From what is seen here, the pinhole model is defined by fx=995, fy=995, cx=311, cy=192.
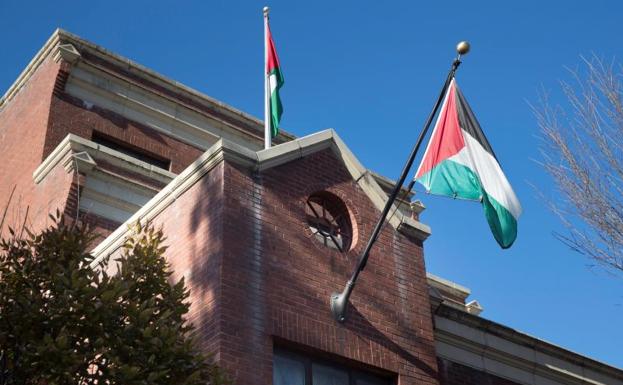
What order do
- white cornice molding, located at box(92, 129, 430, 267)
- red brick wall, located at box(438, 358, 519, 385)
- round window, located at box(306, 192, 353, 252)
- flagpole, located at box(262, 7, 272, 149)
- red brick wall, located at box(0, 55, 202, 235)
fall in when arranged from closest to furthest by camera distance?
white cornice molding, located at box(92, 129, 430, 267) < round window, located at box(306, 192, 353, 252) < red brick wall, located at box(438, 358, 519, 385) < flagpole, located at box(262, 7, 272, 149) < red brick wall, located at box(0, 55, 202, 235)

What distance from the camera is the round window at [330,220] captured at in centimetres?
1514

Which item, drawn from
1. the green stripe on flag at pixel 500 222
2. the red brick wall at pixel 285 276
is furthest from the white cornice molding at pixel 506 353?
the green stripe on flag at pixel 500 222

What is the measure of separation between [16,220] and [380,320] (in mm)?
9530

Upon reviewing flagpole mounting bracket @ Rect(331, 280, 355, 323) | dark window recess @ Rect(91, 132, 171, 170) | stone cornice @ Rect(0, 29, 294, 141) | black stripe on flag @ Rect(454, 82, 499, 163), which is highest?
stone cornice @ Rect(0, 29, 294, 141)

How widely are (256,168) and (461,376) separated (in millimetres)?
5156

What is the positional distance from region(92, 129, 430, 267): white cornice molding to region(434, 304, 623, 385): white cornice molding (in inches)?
68.4

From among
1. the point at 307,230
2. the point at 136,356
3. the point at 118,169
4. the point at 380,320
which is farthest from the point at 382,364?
the point at 118,169

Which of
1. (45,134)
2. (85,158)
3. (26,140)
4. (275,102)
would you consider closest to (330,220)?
(275,102)

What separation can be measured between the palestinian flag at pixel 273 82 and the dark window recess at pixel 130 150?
189 inches

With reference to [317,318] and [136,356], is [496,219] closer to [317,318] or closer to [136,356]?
[317,318]

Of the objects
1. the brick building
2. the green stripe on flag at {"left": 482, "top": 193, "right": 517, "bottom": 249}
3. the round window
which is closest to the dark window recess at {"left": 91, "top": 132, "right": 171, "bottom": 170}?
the brick building

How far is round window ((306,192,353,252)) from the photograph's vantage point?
15141mm

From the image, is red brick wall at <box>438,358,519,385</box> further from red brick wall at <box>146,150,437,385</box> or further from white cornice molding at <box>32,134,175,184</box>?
white cornice molding at <box>32,134,175,184</box>

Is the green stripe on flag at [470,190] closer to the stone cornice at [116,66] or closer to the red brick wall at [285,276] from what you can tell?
the red brick wall at [285,276]
